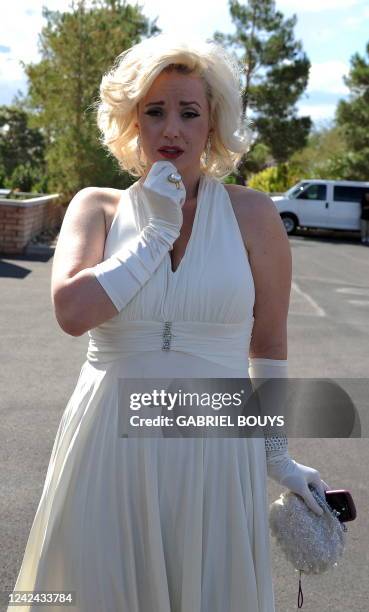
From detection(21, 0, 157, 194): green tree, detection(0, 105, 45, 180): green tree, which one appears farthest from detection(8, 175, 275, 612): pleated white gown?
detection(0, 105, 45, 180): green tree

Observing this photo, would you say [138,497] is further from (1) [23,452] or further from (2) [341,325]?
(2) [341,325]

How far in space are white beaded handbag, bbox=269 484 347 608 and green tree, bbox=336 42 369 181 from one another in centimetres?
3350

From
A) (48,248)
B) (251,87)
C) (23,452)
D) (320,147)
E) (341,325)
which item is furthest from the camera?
(320,147)

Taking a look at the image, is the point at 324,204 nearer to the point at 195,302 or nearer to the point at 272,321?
the point at 272,321

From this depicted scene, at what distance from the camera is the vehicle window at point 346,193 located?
29.2m

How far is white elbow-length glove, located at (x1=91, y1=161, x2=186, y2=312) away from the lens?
218 centimetres

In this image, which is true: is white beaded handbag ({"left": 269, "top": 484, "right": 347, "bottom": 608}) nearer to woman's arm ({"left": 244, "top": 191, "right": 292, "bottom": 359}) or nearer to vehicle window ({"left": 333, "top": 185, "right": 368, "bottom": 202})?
woman's arm ({"left": 244, "top": 191, "right": 292, "bottom": 359})

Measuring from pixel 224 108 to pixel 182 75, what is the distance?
16cm

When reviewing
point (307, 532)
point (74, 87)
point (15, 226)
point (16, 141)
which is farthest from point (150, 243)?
point (16, 141)

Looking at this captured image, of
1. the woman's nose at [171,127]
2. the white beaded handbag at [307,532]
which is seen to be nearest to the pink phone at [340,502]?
the white beaded handbag at [307,532]

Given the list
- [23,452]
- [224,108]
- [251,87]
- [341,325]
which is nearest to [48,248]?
[341,325]

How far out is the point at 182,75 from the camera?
242cm

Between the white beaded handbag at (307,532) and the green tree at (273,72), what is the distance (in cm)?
3386

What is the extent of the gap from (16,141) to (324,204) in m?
47.3
